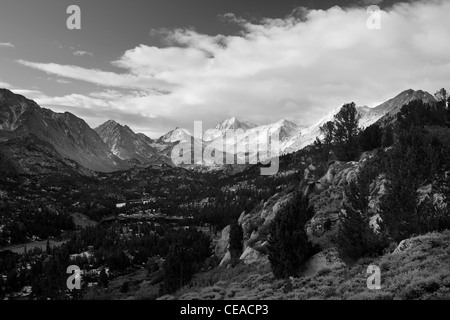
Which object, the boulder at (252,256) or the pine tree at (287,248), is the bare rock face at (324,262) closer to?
the pine tree at (287,248)

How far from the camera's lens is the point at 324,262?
34.0 m

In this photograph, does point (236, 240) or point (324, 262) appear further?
point (236, 240)

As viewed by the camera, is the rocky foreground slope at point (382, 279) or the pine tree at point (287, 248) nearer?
the rocky foreground slope at point (382, 279)

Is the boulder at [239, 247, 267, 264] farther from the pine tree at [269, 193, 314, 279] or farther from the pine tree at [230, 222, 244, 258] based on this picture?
the pine tree at [230, 222, 244, 258]

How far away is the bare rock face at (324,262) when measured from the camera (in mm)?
32656

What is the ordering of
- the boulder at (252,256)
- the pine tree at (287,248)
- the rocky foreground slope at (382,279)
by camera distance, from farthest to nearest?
the boulder at (252,256) < the pine tree at (287,248) < the rocky foreground slope at (382,279)

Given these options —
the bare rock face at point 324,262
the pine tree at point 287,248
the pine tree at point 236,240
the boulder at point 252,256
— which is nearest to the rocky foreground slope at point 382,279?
the bare rock face at point 324,262

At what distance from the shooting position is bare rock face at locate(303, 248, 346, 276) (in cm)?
3266

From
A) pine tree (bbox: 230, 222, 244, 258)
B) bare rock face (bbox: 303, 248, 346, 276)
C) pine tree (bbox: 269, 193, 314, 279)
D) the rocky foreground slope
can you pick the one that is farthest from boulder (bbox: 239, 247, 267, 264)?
bare rock face (bbox: 303, 248, 346, 276)

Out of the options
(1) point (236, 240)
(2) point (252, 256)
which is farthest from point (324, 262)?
(1) point (236, 240)

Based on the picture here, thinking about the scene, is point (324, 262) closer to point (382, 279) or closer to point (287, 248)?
point (287, 248)

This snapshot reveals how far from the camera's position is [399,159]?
1448 inches
